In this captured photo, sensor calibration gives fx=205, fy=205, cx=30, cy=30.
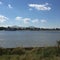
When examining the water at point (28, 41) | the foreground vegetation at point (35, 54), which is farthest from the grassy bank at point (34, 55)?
the water at point (28, 41)

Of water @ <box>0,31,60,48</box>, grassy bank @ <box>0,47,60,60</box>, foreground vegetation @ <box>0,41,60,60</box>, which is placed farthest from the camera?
water @ <box>0,31,60,48</box>

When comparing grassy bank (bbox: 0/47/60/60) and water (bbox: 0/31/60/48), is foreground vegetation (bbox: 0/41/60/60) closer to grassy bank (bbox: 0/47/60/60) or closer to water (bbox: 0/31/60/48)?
grassy bank (bbox: 0/47/60/60)

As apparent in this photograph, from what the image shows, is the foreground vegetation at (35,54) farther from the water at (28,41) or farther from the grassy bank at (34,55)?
the water at (28,41)

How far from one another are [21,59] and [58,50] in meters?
3.99

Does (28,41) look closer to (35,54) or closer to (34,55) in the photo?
(35,54)

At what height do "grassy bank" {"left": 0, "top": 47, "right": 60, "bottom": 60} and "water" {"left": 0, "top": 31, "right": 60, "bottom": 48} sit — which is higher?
"grassy bank" {"left": 0, "top": 47, "right": 60, "bottom": 60}

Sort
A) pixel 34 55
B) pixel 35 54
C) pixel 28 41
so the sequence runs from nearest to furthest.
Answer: pixel 34 55 → pixel 35 54 → pixel 28 41

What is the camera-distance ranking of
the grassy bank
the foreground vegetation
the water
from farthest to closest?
1. the water
2. the foreground vegetation
3. the grassy bank

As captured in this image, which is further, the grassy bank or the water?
the water

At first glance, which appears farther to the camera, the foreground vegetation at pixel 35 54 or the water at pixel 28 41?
the water at pixel 28 41

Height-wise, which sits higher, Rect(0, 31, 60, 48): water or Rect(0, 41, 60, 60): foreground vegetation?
Rect(0, 41, 60, 60): foreground vegetation

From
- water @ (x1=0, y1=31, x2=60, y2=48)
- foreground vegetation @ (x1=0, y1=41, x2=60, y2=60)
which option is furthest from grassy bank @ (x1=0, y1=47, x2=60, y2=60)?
water @ (x1=0, y1=31, x2=60, y2=48)


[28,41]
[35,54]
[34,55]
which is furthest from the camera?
[28,41]

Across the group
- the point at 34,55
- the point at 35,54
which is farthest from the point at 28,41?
Answer: the point at 34,55
